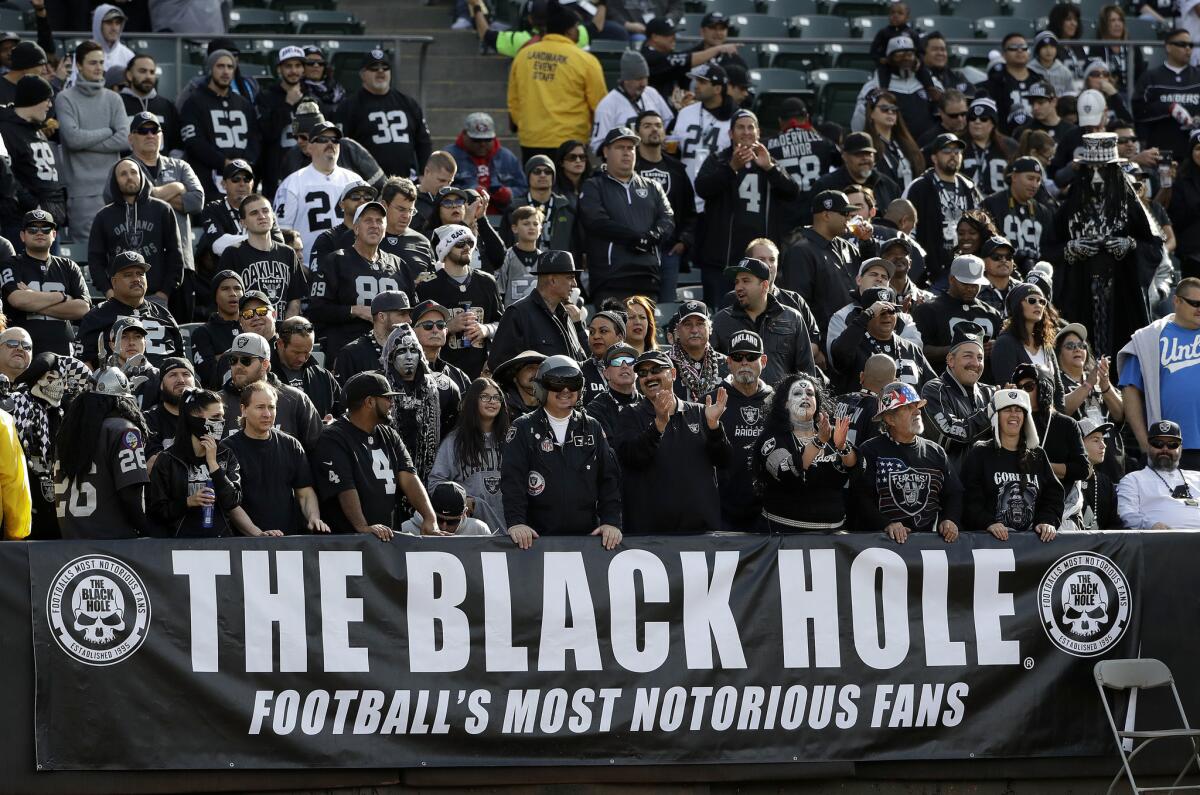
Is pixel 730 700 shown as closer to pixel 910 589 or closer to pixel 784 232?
pixel 910 589

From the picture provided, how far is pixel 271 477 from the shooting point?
9359 millimetres

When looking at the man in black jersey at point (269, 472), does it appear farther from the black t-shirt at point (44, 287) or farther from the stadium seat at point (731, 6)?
the stadium seat at point (731, 6)

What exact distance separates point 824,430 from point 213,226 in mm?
5605

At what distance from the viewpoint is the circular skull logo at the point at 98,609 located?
8.74m

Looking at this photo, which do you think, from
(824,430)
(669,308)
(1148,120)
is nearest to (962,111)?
(1148,120)

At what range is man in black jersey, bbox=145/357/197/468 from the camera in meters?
9.73

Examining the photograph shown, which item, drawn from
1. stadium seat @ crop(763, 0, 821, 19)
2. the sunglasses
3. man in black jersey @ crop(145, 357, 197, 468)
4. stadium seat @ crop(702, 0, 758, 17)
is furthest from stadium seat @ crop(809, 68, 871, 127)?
man in black jersey @ crop(145, 357, 197, 468)

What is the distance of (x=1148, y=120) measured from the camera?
57.0 ft

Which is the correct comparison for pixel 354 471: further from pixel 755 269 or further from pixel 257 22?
pixel 257 22

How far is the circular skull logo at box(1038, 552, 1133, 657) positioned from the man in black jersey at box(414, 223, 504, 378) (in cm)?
404

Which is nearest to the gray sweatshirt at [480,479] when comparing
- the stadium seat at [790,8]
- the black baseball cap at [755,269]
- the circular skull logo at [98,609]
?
the circular skull logo at [98,609]

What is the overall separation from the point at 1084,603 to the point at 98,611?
4831 mm

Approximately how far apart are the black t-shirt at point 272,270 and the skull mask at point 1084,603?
5493mm

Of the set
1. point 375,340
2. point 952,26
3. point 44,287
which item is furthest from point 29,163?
point 952,26
